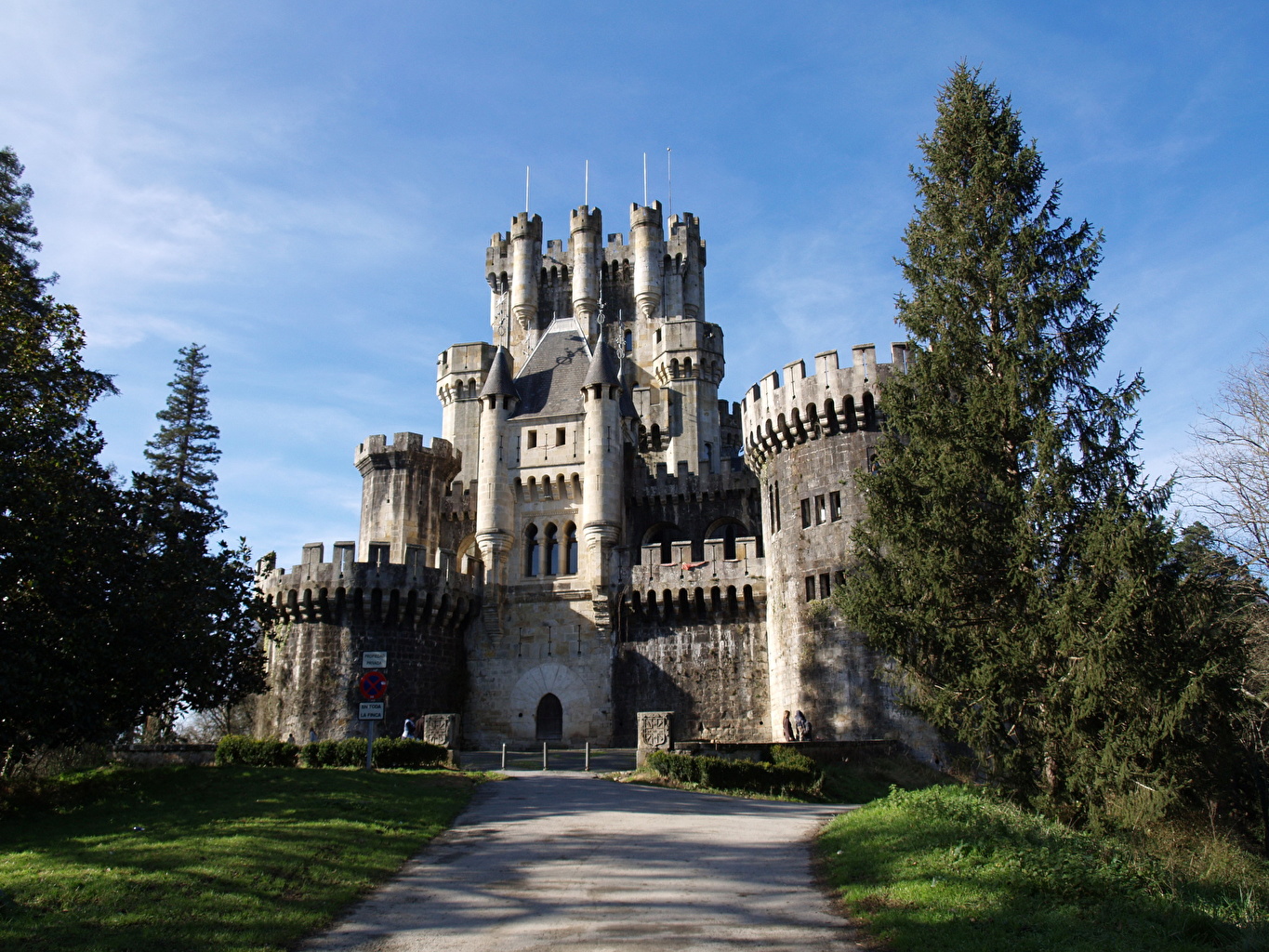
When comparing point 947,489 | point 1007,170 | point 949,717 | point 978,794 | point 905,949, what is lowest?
point 905,949

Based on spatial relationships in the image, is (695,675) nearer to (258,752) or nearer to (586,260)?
(258,752)

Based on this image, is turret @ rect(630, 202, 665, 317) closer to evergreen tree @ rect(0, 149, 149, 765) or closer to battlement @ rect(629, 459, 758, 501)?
battlement @ rect(629, 459, 758, 501)

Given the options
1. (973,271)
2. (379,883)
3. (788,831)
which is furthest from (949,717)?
(379,883)

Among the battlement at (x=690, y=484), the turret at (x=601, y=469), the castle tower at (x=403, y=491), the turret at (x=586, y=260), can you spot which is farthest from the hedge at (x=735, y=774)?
the turret at (x=586, y=260)

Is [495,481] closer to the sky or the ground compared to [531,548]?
closer to the sky

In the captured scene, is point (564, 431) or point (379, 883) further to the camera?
point (564, 431)

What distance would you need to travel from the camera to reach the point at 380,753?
25312mm

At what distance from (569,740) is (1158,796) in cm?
2435

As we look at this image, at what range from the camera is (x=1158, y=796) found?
1523 cm

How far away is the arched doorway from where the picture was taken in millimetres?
37688

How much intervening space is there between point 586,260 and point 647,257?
354 centimetres

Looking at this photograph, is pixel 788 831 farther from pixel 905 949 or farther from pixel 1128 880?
pixel 905 949

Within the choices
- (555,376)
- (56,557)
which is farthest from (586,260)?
(56,557)

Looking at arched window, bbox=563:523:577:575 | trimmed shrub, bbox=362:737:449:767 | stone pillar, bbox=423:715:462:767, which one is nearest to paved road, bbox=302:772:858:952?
trimmed shrub, bbox=362:737:449:767
